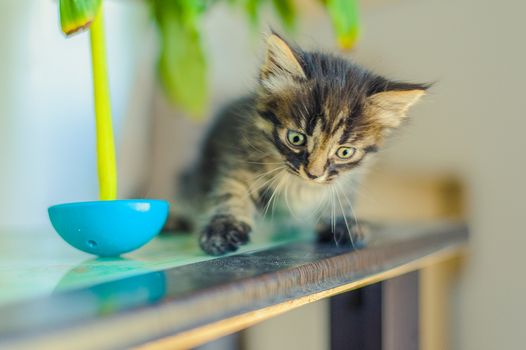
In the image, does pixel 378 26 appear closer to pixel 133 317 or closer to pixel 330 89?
pixel 330 89

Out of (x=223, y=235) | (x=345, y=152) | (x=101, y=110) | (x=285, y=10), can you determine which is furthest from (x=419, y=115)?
(x=101, y=110)

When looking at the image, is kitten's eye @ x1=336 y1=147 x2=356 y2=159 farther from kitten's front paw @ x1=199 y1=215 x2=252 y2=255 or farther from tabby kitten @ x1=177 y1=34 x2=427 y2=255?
kitten's front paw @ x1=199 y1=215 x2=252 y2=255

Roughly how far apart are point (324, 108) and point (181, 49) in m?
0.50

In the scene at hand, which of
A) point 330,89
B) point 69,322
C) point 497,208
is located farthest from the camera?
point 497,208

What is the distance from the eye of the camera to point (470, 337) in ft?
5.04

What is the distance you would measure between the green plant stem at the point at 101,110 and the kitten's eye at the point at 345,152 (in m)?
0.38

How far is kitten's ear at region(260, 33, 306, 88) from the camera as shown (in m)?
0.91

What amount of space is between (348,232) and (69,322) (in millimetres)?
665

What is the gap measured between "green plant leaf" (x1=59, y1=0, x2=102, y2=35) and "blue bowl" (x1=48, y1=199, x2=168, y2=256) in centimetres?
24

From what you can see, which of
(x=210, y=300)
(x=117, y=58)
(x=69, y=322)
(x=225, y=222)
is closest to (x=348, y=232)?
(x=225, y=222)

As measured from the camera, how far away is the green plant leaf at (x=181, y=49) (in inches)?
48.0

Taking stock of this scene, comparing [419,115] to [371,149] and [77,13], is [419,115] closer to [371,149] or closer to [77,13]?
[371,149]

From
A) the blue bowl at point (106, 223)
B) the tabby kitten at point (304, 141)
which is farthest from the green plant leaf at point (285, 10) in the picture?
the blue bowl at point (106, 223)

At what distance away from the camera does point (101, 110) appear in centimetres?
82
